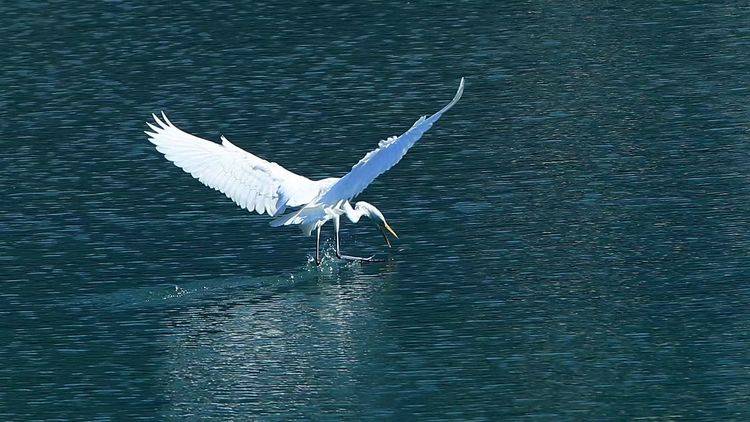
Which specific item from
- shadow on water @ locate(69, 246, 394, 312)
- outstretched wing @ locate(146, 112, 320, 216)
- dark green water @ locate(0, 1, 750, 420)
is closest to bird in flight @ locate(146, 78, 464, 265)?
outstretched wing @ locate(146, 112, 320, 216)

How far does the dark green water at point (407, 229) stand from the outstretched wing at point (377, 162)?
3.74 feet

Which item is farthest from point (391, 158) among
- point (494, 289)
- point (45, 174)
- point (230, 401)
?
point (45, 174)

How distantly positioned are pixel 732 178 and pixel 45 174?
10.6m

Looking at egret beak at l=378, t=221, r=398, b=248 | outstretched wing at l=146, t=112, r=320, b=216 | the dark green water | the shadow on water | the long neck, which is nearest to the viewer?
the dark green water

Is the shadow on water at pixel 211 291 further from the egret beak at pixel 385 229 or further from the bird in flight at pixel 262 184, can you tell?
the egret beak at pixel 385 229

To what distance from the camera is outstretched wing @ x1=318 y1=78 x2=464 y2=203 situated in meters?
18.3

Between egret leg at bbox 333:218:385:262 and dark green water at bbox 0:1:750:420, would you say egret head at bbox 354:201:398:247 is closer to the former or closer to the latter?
dark green water at bbox 0:1:750:420

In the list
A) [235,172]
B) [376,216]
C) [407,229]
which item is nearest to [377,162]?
[376,216]

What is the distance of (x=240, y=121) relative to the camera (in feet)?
97.5

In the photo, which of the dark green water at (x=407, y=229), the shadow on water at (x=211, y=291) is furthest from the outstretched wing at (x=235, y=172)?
the shadow on water at (x=211, y=291)

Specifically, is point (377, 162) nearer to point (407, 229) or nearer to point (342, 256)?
point (342, 256)

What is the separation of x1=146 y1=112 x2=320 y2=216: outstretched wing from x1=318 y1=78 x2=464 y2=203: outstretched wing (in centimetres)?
101

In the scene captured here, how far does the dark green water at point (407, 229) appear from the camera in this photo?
1648 cm

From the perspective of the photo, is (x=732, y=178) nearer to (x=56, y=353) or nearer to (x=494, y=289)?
(x=494, y=289)
